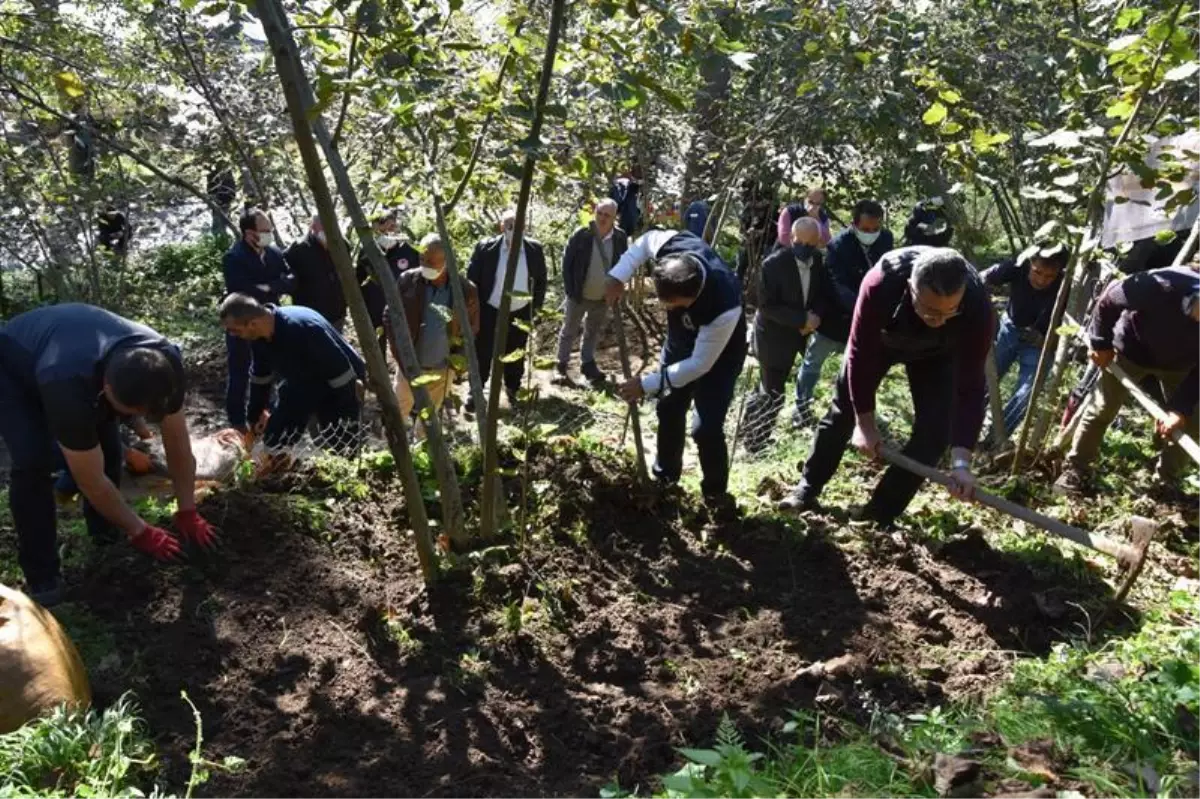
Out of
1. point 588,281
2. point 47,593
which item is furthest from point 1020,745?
point 588,281

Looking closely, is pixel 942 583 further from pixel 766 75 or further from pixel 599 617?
pixel 766 75

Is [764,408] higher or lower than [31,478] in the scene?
lower

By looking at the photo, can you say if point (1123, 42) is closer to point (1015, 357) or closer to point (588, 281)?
point (1015, 357)

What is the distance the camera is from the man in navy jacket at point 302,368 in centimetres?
522

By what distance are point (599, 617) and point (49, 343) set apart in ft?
8.07

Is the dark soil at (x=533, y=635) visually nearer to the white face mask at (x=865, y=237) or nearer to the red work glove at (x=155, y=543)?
the red work glove at (x=155, y=543)

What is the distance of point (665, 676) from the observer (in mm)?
3938

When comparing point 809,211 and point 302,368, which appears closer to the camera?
point 302,368

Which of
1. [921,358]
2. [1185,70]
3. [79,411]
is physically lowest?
[921,358]

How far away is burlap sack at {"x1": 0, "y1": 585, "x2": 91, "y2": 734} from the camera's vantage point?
10.4 ft

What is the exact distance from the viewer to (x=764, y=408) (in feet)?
24.1

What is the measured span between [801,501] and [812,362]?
226 cm

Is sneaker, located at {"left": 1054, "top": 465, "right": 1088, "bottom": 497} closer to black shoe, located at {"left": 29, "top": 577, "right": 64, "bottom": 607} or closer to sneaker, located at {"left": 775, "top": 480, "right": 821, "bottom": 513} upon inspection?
sneaker, located at {"left": 775, "top": 480, "right": 821, "bottom": 513}

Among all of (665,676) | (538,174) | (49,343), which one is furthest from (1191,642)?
(49,343)
